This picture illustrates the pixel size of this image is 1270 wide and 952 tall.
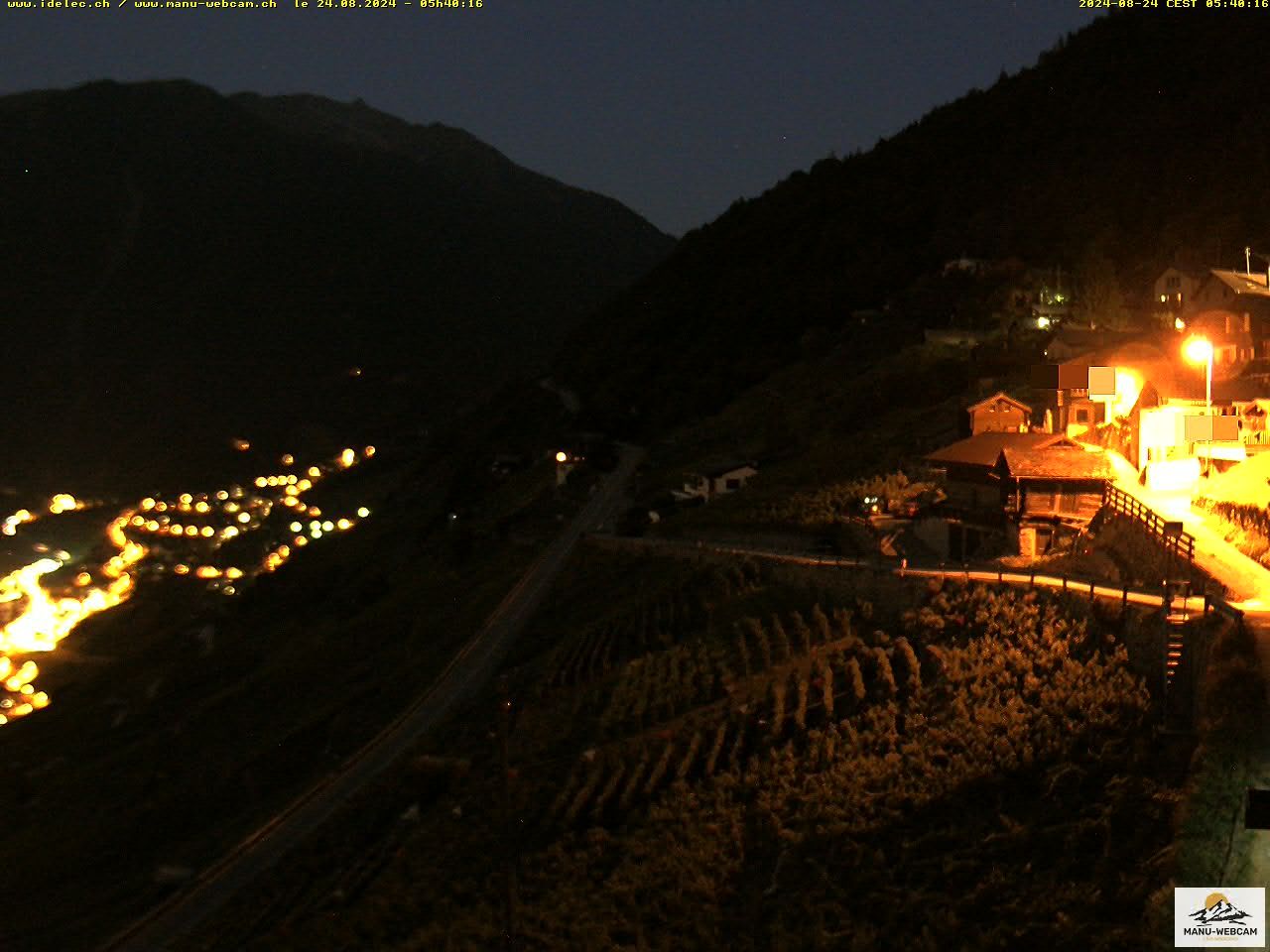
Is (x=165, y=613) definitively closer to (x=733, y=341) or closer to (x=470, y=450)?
(x=470, y=450)

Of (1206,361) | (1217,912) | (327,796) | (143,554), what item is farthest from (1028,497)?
(143,554)

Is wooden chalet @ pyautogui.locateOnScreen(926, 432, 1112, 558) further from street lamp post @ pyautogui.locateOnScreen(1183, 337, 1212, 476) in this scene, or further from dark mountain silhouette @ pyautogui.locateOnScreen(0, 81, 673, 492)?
dark mountain silhouette @ pyautogui.locateOnScreen(0, 81, 673, 492)

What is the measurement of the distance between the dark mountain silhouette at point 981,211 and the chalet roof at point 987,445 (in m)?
21.6

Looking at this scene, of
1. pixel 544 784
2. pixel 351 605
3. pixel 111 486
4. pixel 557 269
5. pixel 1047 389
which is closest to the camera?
pixel 544 784

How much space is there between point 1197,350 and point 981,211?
114ft

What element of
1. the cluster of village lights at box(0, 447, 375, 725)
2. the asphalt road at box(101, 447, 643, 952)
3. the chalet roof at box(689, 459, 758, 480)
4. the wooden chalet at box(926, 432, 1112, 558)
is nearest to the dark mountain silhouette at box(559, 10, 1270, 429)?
the chalet roof at box(689, 459, 758, 480)

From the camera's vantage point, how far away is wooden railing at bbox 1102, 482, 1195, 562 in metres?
14.0

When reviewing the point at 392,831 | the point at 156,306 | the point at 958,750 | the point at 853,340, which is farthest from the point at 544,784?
the point at 156,306

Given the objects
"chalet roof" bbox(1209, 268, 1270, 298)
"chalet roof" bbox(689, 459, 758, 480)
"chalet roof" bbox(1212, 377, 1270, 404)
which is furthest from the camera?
"chalet roof" bbox(689, 459, 758, 480)

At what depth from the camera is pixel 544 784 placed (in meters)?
14.8

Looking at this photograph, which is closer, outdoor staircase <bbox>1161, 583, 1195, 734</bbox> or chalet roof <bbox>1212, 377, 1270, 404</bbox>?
outdoor staircase <bbox>1161, 583, 1195, 734</bbox>

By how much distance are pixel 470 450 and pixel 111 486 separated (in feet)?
150

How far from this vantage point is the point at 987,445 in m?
22.0

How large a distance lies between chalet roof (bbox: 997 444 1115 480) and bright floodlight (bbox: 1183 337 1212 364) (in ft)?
30.4
